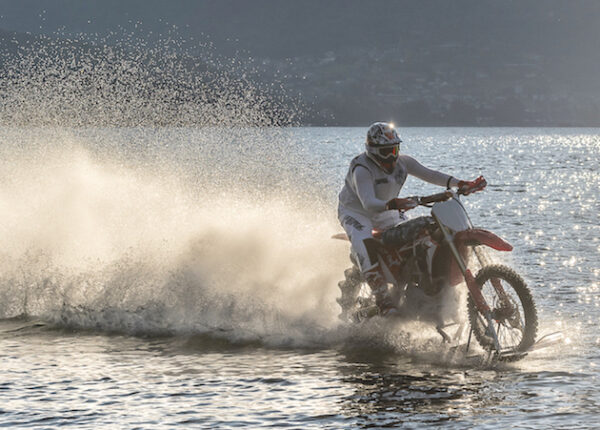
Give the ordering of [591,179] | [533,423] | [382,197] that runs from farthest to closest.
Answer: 1. [591,179]
2. [382,197]
3. [533,423]

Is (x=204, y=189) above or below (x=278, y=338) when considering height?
above

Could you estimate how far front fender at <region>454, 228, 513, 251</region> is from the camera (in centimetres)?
1033

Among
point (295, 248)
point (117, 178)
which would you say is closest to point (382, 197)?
point (295, 248)

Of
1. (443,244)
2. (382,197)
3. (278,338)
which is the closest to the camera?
(443,244)

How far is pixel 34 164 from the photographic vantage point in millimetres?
19312

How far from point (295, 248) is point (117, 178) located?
548cm

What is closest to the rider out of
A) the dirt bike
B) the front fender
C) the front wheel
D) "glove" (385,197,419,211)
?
the dirt bike

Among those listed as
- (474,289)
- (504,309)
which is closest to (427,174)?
(474,289)

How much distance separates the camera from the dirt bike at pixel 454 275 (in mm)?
10375

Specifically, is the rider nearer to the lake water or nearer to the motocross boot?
the motocross boot

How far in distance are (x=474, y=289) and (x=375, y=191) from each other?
1.94 meters

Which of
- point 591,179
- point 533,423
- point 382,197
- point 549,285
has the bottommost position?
point 533,423

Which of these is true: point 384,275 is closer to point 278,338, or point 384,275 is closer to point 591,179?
point 278,338

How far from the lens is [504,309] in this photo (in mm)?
10414
